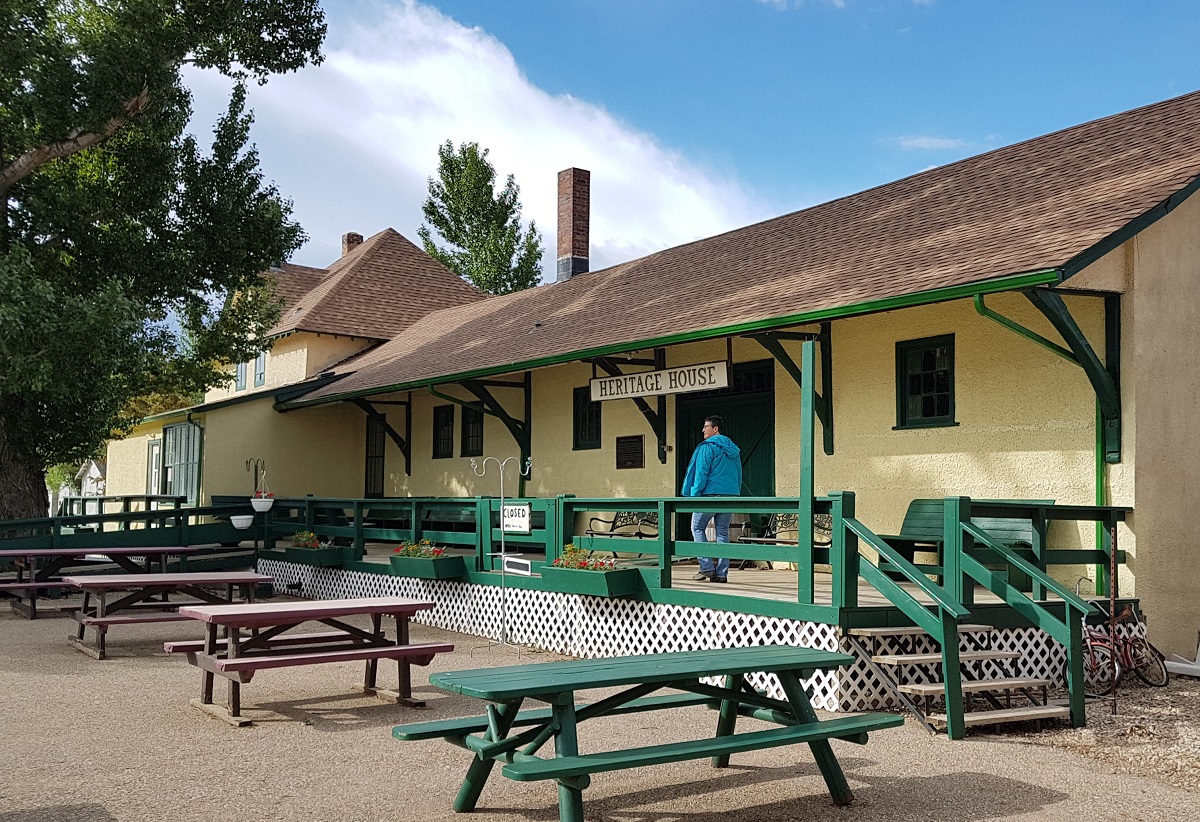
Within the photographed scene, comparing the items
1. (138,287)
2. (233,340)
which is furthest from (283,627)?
(233,340)

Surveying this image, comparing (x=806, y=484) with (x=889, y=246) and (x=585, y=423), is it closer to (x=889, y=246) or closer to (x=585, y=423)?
(x=889, y=246)

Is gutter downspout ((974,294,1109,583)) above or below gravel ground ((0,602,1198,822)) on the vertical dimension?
above

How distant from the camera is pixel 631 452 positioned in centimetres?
1573

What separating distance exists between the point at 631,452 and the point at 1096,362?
7330 mm

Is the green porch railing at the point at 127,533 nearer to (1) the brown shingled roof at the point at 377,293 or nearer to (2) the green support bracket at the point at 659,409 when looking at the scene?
(2) the green support bracket at the point at 659,409

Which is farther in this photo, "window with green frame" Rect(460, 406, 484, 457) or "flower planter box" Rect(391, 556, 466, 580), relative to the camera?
"window with green frame" Rect(460, 406, 484, 457)

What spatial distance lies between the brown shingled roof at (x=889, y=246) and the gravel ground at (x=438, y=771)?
3941mm

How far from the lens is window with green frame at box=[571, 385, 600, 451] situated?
16.5 metres

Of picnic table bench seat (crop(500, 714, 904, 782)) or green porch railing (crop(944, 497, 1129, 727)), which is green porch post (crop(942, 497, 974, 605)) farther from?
picnic table bench seat (crop(500, 714, 904, 782))

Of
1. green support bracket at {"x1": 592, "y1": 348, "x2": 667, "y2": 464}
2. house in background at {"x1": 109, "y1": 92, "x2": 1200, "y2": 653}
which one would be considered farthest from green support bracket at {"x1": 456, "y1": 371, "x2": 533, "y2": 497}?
green support bracket at {"x1": 592, "y1": 348, "x2": 667, "y2": 464}

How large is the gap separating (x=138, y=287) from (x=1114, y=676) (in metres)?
17.3

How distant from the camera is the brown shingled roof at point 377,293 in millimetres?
26156

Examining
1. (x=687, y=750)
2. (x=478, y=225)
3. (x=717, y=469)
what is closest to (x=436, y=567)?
(x=717, y=469)

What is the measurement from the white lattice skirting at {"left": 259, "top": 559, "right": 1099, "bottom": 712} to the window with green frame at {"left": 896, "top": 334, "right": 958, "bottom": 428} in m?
3.11
